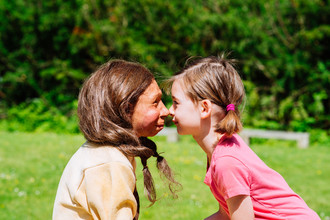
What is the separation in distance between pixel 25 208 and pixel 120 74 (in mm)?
2729

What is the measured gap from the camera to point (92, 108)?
78.6 inches

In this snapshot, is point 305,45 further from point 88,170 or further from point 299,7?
point 88,170

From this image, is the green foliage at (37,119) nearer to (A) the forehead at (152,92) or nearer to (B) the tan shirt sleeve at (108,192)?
(A) the forehead at (152,92)

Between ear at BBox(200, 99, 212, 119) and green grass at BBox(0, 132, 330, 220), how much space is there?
841 millimetres

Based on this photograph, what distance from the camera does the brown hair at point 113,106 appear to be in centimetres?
198

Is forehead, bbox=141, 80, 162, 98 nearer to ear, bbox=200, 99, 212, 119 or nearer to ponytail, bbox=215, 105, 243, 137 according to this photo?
ear, bbox=200, 99, 212, 119

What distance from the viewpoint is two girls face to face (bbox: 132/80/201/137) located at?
2143 mm

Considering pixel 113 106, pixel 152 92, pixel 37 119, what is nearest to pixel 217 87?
pixel 152 92

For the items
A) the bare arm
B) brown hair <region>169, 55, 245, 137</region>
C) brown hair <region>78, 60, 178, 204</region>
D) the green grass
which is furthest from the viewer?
the green grass

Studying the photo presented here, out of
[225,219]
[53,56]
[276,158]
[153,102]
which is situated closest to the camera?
[153,102]

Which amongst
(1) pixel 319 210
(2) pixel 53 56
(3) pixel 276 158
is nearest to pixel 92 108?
(1) pixel 319 210

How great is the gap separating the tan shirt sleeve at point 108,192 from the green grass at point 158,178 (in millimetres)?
1015

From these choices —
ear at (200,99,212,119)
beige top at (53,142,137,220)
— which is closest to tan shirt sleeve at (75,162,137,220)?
beige top at (53,142,137,220)

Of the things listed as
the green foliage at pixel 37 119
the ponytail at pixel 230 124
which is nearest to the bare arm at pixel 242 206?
the ponytail at pixel 230 124
